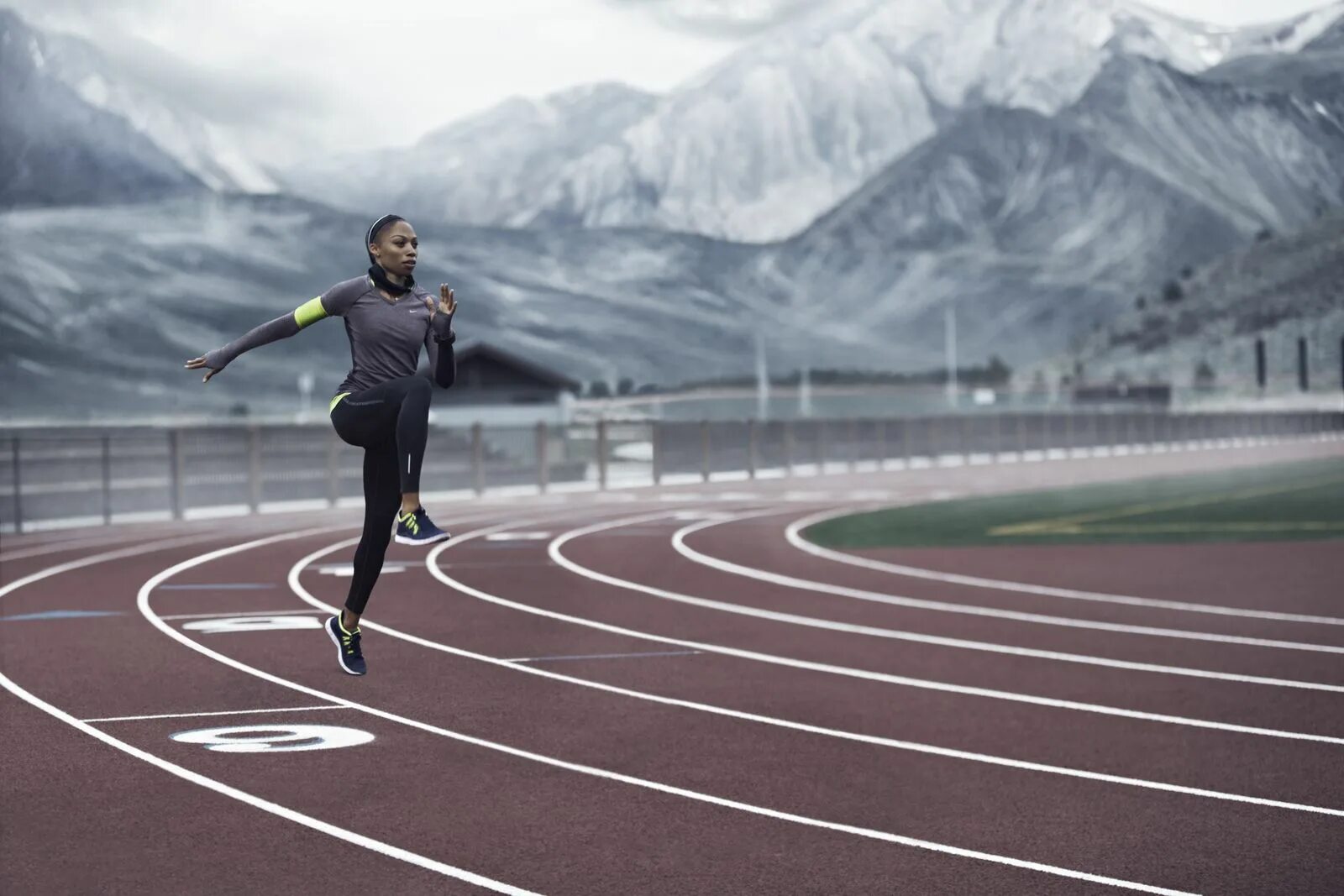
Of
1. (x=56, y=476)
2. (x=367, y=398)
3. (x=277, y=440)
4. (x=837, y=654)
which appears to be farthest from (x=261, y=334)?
(x=56, y=476)

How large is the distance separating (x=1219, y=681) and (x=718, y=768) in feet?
12.4

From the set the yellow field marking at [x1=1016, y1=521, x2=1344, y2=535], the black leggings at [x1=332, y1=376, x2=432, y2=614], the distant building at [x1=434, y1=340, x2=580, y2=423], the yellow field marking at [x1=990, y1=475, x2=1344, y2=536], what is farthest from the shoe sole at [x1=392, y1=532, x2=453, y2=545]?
the distant building at [x1=434, y1=340, x2=580, y2=423]

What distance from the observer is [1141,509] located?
27.2 meters

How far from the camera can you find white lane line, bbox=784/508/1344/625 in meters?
12.9

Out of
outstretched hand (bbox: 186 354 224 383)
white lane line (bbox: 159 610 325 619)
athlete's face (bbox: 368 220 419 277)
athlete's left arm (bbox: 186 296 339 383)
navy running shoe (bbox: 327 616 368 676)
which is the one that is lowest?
white lane line (bbox: 159 610 325 619)

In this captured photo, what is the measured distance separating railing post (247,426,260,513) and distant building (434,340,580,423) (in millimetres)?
32258

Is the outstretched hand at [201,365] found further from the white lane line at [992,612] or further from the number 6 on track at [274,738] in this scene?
the white lane line at [992,612]

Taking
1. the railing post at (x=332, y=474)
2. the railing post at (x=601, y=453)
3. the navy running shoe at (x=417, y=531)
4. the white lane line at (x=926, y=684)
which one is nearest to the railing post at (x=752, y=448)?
the railing post at (x=601, y=453)

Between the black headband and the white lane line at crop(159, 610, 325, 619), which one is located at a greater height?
the black headband

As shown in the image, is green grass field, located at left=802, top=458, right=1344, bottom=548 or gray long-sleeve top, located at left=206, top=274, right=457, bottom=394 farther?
green grass field, located at left=802, top=458, right=1344, bottom=548

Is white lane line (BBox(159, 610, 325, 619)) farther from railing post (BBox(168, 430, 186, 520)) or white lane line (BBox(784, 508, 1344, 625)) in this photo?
railing post (BBox(168, 430, 186, 520))

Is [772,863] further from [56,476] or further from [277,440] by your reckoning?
[56,476]

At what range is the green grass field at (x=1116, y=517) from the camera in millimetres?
21219

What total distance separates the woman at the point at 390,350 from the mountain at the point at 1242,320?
137036 millimetres
